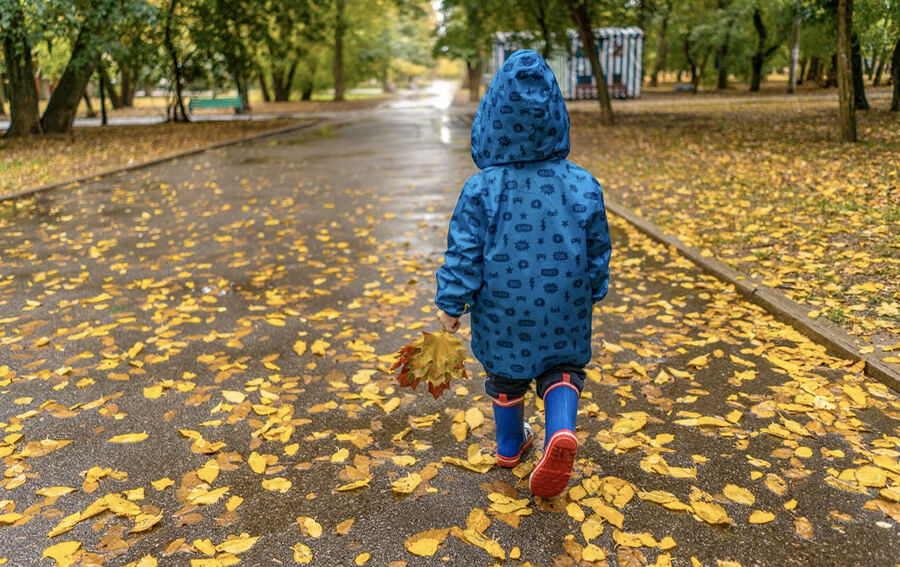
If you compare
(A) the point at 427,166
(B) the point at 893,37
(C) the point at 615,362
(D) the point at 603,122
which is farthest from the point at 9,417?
(D) the point at 603,122

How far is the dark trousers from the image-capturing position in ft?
9.40

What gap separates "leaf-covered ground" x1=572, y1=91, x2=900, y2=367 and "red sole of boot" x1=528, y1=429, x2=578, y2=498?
2.51 meters

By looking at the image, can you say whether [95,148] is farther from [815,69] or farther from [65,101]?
[815,69]

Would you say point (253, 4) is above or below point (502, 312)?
above

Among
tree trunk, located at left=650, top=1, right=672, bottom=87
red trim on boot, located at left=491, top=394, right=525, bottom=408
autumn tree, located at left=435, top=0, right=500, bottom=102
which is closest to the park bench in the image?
autumn tree, located at left=435, top=0, right=500, bottom=102

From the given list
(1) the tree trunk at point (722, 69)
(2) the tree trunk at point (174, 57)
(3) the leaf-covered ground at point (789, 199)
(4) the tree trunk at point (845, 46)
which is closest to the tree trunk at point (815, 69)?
(1) the tree trunk at point (722, 69)

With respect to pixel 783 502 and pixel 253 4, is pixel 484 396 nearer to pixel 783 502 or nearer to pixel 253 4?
pixel 783 502

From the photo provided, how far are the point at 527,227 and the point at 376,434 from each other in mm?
1499

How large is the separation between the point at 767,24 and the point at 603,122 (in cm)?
2037

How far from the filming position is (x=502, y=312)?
2.79 m

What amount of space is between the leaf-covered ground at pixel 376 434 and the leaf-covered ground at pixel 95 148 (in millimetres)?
7501

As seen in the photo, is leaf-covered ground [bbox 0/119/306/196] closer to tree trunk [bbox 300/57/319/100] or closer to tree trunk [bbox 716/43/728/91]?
tree trunk [bbox 300/57/319/100]

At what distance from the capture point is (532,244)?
2.71 metres

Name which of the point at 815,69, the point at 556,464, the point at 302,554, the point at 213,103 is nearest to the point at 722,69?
the point at 815,69
